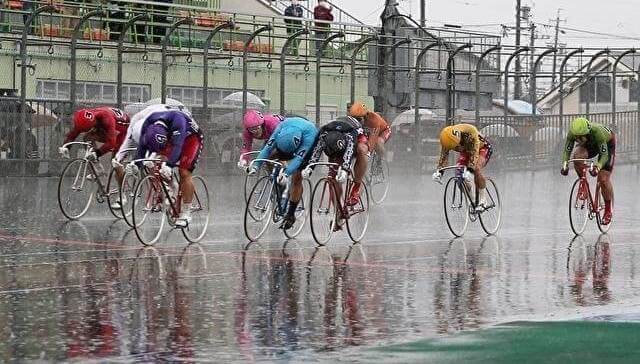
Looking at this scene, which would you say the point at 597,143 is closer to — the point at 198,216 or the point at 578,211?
the point at 578,211

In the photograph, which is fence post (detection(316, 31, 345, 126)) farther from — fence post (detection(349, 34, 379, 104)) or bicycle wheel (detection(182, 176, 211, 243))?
bicycle wheel (detection(182, 176, 211, 243))

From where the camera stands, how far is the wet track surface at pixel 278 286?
963 cm

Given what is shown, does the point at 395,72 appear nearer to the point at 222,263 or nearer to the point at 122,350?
the point at 222,263

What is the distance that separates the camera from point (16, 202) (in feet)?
75.1

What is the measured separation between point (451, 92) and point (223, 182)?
840 centimetres

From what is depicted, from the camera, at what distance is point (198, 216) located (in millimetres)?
16859

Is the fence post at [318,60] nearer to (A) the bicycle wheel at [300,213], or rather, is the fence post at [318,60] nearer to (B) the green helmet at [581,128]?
(B) the green helmet at [581,128]

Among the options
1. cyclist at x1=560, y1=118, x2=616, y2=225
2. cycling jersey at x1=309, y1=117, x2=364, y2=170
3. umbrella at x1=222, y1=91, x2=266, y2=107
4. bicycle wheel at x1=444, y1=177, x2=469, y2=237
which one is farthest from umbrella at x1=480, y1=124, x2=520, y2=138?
cycling jersey at x1=309, y1=117, x2=364, y2=170

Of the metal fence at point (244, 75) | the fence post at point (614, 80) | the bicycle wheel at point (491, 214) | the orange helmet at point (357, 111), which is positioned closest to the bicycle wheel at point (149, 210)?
the bicycle wheel at point (491, 214)

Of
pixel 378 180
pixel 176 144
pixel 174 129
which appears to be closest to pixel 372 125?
pixel 378 180

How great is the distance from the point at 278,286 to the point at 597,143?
803cm

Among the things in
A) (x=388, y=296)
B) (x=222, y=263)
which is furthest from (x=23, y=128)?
(x=388, y=296)

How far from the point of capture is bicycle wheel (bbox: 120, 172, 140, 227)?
1684cm

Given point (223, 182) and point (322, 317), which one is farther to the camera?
point (223, 182)
